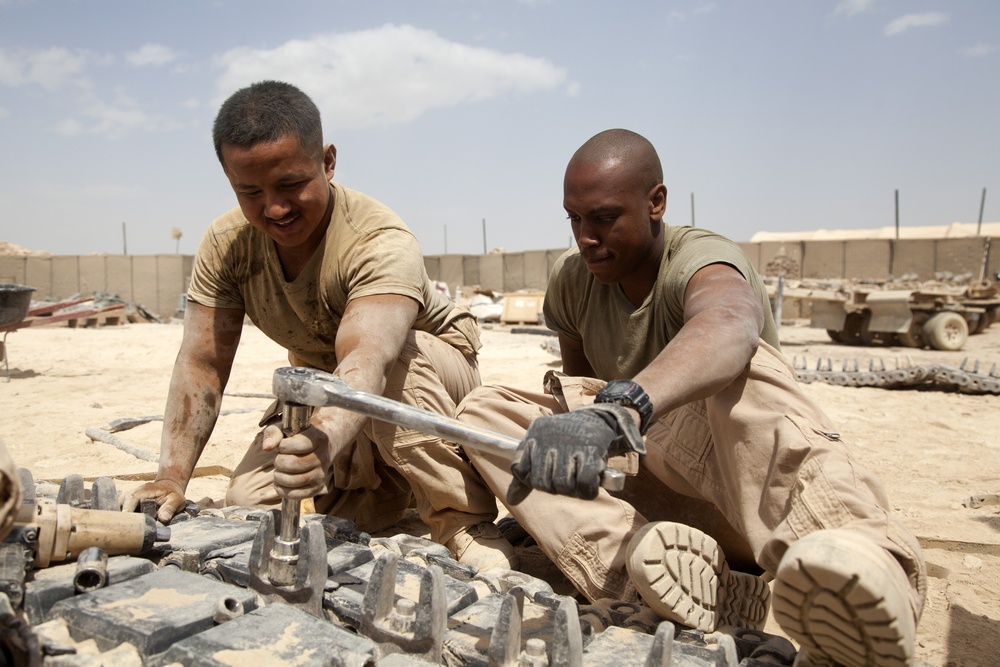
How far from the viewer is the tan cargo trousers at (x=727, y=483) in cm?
176

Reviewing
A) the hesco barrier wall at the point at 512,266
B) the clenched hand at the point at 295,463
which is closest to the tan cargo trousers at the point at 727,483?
the clenched hand at the point at 295,463

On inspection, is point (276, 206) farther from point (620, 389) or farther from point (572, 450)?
point (572, 450)

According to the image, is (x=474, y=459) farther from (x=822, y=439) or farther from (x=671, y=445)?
(x=822, y=439)

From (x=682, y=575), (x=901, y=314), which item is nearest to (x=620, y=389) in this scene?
(x=682, y=575)

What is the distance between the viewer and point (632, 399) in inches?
64.7

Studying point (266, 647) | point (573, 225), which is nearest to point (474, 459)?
point (573, 225)

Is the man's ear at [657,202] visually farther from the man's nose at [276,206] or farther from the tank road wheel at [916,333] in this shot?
the tank road wheel at [916,333]

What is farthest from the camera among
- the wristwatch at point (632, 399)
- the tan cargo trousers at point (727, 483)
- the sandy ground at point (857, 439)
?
the sandy ground at point (857, 439)

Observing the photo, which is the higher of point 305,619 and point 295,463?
point 295,463

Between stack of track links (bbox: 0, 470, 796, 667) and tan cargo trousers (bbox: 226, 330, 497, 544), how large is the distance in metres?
0.50

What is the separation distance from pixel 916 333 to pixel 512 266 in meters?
11.4

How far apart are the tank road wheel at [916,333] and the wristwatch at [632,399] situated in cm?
1089

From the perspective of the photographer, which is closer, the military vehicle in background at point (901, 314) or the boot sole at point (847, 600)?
the boot sole at point (847, 600)

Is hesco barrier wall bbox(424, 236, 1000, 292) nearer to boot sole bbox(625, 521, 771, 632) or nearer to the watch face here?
boot sole bbox(625, 521, 771, 632)
